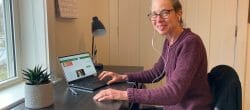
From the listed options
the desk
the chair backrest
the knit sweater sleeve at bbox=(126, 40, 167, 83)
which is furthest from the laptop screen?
the chair backrest

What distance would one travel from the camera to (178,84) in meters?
1.27

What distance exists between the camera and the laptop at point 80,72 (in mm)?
1597

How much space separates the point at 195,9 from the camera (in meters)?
2.76

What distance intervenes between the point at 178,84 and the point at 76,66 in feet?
2.26

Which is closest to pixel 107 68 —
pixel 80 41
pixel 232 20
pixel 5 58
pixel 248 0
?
pixel 80 41

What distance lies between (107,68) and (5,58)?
2.98ft

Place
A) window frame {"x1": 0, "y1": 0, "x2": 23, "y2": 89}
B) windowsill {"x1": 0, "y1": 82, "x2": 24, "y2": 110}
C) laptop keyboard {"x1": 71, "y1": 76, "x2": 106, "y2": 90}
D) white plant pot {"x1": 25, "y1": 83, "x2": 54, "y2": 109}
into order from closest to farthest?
→ white plant pot {"x1": 25, "y1": 83, "x2": 54, "y2": 109}, windowsill {"x1": 0, "y1": 82, "x2": 24, "y2": 110}, laptop keyboard {"x1": 71, "y1": 76, "x2": 106, "y2": 90}, window frame {"x1": 0, "y1": 0, "x2": 23, "y2": 89}

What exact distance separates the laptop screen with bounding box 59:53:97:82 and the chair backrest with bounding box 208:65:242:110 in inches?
30.8

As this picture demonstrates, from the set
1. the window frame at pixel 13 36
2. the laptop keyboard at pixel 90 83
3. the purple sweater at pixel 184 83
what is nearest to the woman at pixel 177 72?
the purple sweater at pixel 184 83

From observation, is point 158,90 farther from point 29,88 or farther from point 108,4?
point 108,4

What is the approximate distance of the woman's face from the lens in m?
1.39

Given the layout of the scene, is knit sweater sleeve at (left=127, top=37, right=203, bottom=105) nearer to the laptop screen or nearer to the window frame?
the laptop screen

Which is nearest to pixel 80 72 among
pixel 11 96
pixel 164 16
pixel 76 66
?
pixel 76 66

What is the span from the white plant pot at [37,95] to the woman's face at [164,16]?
0.63 meters
